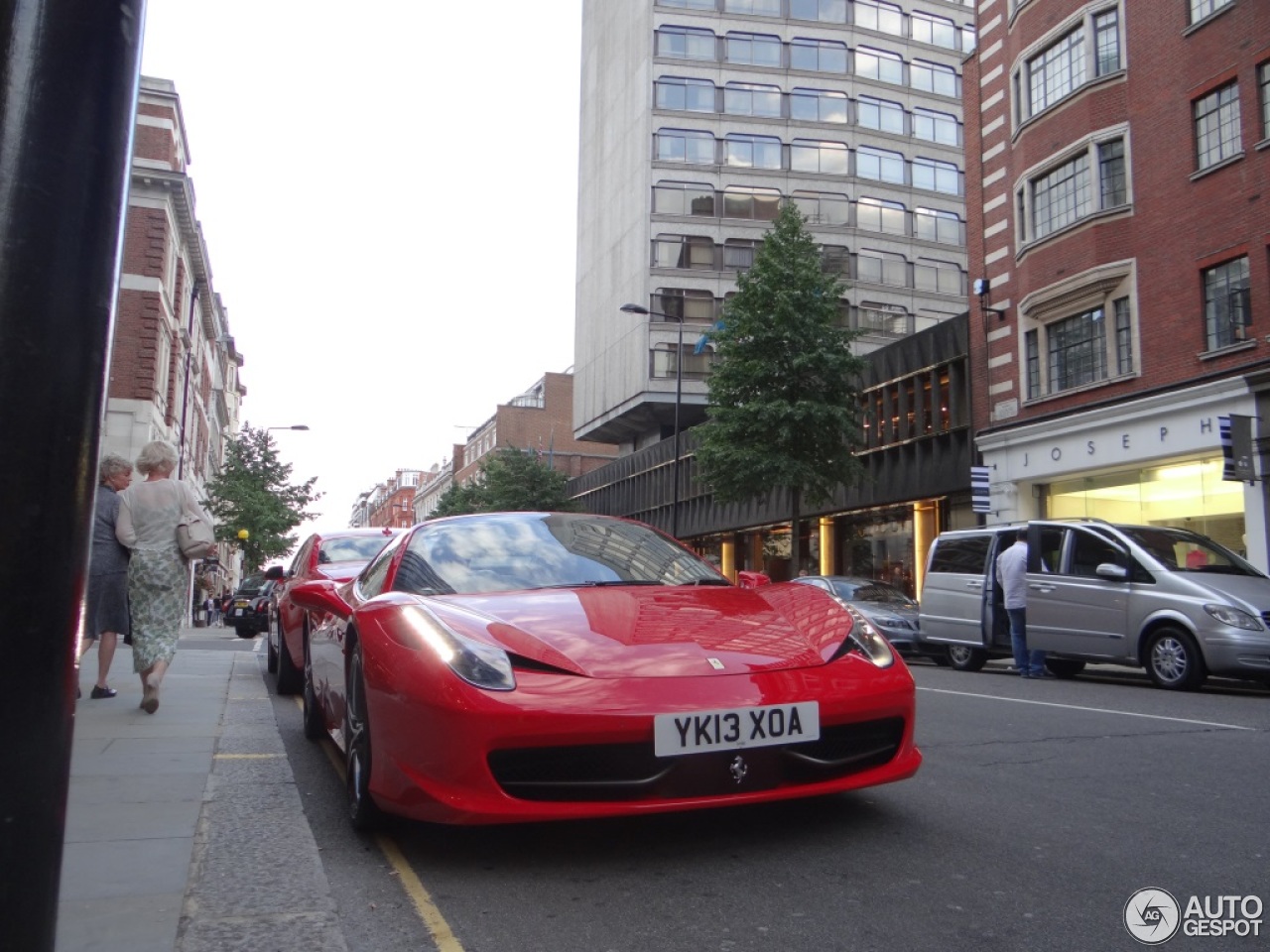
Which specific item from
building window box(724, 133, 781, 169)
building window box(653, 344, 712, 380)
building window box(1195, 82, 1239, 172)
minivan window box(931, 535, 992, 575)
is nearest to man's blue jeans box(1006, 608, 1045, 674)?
minivan window box(931, 535, 992, 575)

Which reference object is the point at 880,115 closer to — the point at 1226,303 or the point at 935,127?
the point at 935,127

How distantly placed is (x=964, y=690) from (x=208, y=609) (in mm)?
32117

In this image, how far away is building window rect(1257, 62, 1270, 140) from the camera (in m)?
18.0

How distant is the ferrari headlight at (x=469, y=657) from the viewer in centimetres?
353

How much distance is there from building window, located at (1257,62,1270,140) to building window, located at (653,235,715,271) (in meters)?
29.4

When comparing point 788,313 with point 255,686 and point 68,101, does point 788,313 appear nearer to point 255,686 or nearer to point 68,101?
point 255,686

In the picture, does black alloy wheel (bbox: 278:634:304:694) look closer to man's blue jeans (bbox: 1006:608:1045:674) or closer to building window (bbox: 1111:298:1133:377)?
man's blue jeans (bbox: 1006:608:1045:674)

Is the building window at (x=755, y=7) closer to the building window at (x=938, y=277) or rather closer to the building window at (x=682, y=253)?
the building window at (x=682, y=253)

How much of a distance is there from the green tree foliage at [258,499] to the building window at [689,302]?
63.3 feet

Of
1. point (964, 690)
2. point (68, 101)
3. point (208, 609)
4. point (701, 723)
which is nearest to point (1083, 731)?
point (964, 690)

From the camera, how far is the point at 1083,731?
→ 652cm

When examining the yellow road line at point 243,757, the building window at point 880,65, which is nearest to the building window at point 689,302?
the building window at point 880,65

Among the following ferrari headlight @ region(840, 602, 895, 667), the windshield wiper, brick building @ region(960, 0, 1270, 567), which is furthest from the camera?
brick building @ region(960, 0, 1270, 567)

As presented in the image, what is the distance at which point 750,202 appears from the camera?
47.2 meters
